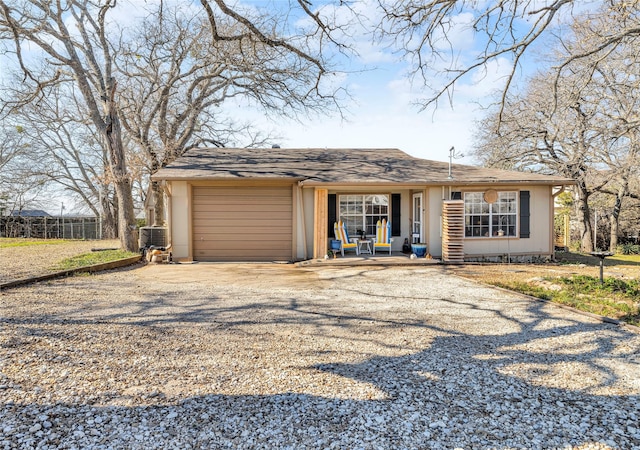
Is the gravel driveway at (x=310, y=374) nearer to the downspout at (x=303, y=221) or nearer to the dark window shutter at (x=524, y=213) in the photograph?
the downspout at (x=303, y=221)

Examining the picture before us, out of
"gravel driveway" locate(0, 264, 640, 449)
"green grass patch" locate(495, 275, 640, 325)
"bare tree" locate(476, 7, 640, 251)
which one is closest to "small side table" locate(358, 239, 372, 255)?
"green grass patch" locate(495, 275, 640, 325)

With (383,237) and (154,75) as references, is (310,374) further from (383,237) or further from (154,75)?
(154,75)

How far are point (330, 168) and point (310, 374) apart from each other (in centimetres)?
926

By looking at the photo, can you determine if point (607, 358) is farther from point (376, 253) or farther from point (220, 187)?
point (220, 187)

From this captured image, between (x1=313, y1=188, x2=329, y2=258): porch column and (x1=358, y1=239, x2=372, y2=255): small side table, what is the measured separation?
1.25 metres

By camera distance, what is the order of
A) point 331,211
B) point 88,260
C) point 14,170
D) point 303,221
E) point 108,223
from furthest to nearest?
point 108,223 < point 14,170 < point 331,211 < point 303,221 < point 88,260

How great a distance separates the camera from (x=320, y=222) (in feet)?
35.1

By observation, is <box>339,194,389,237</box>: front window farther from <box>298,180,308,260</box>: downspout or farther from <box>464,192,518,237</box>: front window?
<box>464,192,518,237</box>: front window

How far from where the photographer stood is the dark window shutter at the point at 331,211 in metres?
11.7

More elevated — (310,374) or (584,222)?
(584,222)

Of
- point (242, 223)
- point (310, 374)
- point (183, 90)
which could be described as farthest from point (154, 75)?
point (310, 374)

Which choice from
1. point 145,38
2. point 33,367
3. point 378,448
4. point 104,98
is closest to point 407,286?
point 378,448

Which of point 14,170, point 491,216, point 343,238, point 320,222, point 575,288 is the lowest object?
point 575,288

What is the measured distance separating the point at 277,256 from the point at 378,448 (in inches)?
359
